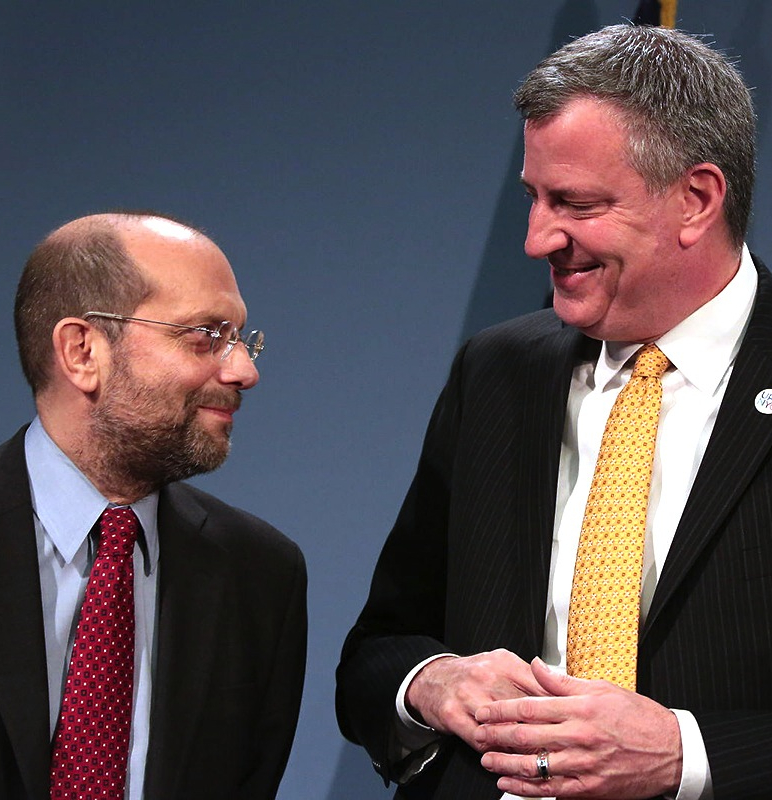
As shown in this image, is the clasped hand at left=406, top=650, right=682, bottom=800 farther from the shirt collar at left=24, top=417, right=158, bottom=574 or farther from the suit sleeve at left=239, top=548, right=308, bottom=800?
Answer: the shirt collar at left=24, top=417, right=158, bottom=574

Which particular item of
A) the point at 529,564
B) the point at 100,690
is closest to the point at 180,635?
the point at 100,690

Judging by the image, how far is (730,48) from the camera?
296 centimetres

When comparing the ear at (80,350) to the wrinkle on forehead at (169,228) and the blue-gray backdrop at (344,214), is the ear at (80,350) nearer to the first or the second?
the wrinkle on forehead at (169,228)

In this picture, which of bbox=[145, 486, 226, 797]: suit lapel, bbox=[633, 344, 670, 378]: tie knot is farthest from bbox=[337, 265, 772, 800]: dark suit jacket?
bbox=[145, 486, 226, 797]: suit lapel

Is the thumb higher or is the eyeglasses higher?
the eyeglasses

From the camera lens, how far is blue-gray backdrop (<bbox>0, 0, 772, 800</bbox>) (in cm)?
300

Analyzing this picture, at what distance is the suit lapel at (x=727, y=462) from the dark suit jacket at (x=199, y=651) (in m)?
0.60

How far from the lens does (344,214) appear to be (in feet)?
10.0

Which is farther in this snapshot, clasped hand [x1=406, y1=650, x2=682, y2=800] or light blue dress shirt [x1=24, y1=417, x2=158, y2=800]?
light blue dress shirt [x1=24, y1=417, x2=158, y2=800]

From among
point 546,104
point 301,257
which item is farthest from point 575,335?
point 301,257

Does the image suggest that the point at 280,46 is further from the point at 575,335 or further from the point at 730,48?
the point at 575,335

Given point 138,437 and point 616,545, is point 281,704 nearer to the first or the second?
point 138,437

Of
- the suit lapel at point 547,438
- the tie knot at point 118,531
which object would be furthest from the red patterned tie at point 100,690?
the suit lapel at point 547,438

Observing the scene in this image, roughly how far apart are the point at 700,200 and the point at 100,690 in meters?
1.06
